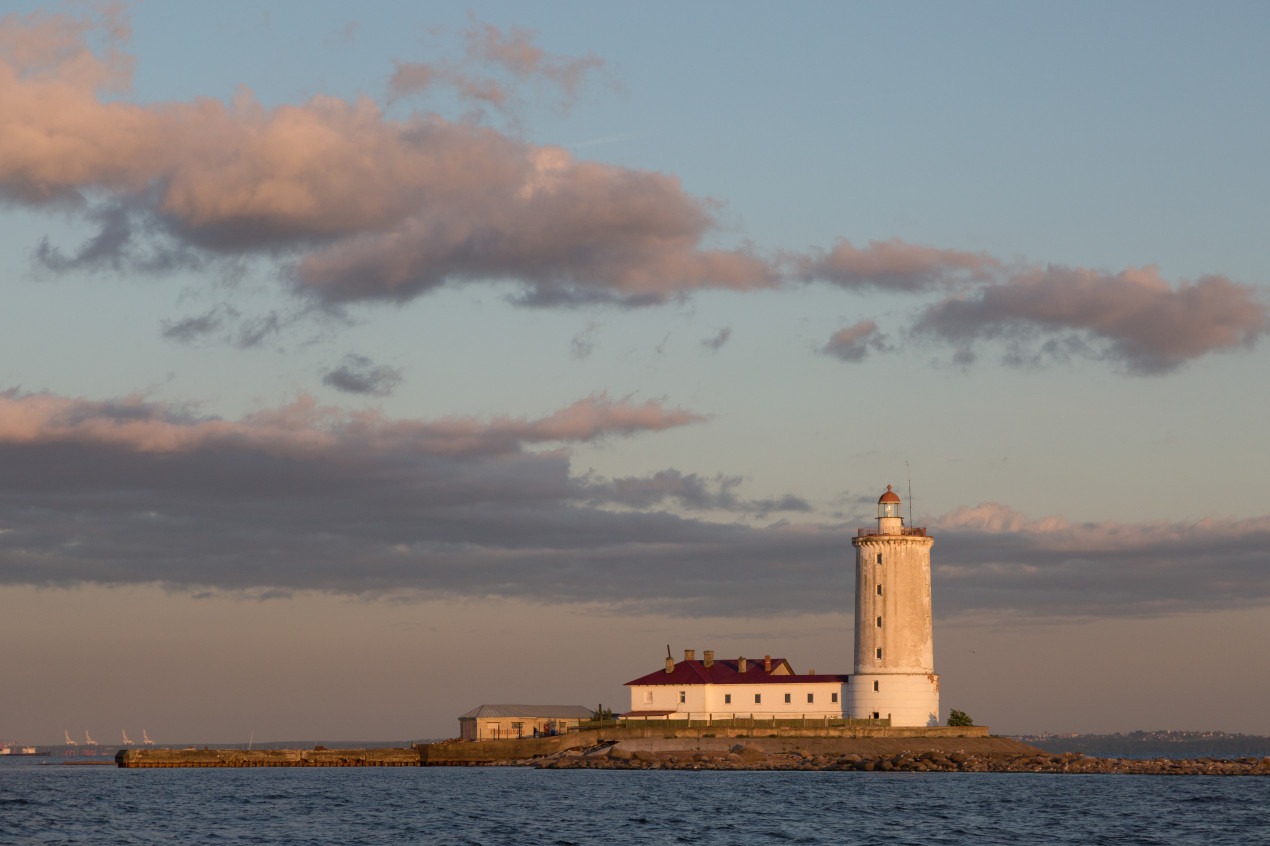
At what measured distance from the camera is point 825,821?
52.3m

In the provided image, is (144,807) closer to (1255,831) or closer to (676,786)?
(676,786)

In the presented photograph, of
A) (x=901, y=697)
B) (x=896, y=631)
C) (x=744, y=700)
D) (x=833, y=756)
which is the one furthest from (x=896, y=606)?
(x=744, y=700)

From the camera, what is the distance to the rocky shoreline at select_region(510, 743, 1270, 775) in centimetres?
8144

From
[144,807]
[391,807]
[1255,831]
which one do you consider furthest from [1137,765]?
[144,807]

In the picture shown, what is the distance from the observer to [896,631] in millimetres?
86562

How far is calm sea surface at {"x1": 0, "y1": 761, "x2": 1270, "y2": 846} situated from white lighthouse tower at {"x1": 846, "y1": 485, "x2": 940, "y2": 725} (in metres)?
7.88

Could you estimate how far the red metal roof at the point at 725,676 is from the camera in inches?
3595

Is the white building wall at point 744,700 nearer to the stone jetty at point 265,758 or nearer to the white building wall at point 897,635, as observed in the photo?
the white building wall at point 897,635

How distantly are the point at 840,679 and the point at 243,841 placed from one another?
4994 centimetres

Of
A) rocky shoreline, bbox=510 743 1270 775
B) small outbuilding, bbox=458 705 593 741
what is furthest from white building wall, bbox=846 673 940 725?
small outbuilding, bbox=458 705 593 741

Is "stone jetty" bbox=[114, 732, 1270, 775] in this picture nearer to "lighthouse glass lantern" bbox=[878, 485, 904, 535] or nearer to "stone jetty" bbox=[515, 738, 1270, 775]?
"stone jetty" bbox=[515, 738, 1270, 775]

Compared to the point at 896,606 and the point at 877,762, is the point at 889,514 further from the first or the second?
the point at 877,762

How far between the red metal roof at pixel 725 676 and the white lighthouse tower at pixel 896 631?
2.90 meters

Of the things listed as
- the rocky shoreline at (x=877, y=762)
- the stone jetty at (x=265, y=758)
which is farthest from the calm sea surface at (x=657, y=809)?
the stone jetty at (x=265, y=758)
